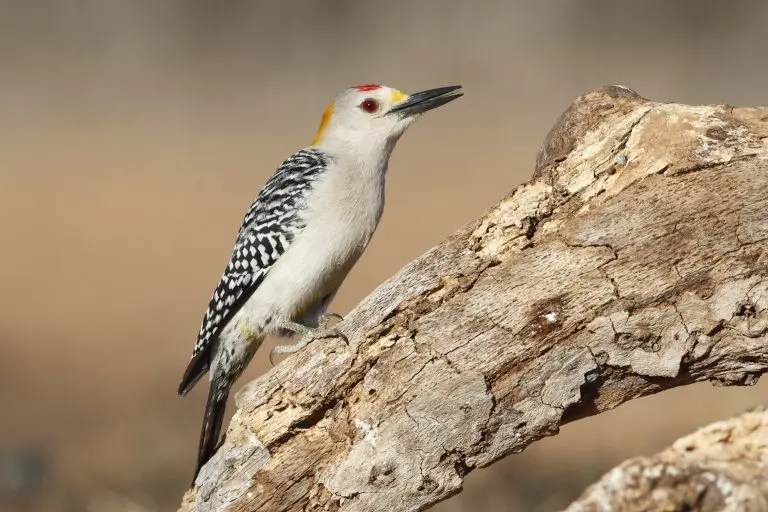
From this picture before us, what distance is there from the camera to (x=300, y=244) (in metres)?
5.68

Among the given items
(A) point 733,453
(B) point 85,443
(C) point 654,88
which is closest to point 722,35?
(C) point 654,88

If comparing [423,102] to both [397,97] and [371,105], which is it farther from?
[371,105]

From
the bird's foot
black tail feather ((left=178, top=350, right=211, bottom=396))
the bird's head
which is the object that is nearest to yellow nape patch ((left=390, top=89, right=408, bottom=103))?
the bird's head

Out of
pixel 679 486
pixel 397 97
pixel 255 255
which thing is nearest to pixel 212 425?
pixel 255 255

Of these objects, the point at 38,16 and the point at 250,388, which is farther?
the point at 38,16

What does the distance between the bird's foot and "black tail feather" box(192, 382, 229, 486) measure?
35cm

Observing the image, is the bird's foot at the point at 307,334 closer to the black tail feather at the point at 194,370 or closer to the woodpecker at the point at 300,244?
the woodpecker at the point at 300,244

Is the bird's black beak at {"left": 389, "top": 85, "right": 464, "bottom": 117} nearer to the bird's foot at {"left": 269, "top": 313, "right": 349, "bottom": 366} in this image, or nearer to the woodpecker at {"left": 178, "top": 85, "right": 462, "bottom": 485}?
the woodpecker at {"left": 178, "top": 85, "right": 462, "bottom": 485}

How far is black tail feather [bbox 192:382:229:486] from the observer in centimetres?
508

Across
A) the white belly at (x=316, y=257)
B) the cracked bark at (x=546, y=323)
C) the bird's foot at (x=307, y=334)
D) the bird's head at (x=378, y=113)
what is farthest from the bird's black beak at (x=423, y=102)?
the cracked bark at (x=546, y=323)

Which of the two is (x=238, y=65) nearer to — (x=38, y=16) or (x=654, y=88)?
(x=38, y=16)

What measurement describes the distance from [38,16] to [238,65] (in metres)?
3.22

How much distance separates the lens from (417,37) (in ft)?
56.4

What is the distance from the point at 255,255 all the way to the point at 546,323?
197 cm
